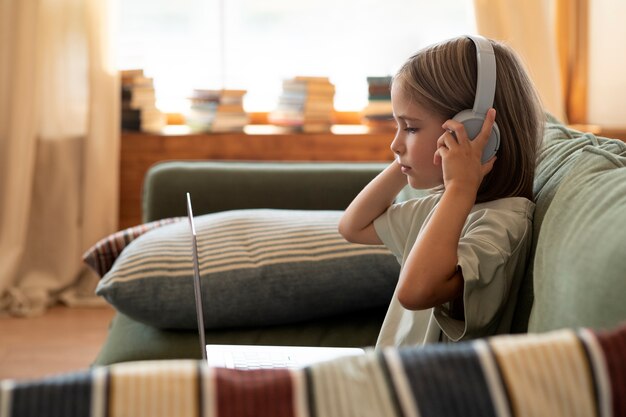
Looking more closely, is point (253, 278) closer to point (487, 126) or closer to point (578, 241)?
point (487, 126)

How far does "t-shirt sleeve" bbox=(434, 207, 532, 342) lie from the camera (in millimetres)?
1105

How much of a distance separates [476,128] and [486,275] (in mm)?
207

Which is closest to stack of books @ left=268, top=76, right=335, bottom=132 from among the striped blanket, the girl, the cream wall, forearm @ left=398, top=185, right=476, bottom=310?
the cream wall

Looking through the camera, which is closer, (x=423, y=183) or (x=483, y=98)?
(x=483, y=98)

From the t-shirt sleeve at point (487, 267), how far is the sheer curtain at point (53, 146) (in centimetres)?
233

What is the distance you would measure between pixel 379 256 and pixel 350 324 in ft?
0.51

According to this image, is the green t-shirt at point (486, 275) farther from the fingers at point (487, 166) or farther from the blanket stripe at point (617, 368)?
the blanket stripe at point (617, 368)

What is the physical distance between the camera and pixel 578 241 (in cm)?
98

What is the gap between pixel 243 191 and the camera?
2.33 meters

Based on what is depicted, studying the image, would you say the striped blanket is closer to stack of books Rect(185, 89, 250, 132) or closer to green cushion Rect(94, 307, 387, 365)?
green cushion Rect(94, 307, 387, 365)

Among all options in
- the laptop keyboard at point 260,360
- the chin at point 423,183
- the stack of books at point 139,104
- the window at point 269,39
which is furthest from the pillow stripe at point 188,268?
the window at point 269,39

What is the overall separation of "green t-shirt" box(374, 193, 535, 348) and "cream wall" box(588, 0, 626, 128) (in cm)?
204

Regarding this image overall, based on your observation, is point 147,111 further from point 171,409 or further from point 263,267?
point 171,409

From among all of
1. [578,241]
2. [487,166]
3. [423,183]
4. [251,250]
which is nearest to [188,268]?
[251,250]
